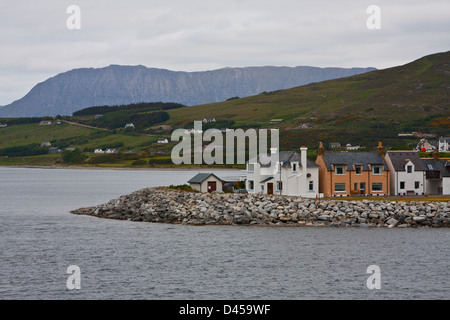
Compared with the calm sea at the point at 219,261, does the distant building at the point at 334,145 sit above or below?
above

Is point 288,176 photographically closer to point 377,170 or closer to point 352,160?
point 352,160

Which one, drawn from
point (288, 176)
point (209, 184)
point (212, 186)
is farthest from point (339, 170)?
point (209, 184)

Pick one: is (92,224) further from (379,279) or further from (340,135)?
(340,135)

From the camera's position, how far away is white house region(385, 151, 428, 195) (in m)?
63.2

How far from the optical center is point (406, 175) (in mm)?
63375

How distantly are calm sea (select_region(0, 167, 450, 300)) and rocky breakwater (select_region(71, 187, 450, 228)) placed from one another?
7.11ft

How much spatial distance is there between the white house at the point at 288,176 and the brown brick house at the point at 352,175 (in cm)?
149

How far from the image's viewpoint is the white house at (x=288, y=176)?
60.2 meters

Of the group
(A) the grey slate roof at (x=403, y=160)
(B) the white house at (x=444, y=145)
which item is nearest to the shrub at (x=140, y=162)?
(B) the white house at (x=444, y=145)

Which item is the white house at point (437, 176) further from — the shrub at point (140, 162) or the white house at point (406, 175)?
the shrub at point (140, 162)

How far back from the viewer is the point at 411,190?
63781 mm

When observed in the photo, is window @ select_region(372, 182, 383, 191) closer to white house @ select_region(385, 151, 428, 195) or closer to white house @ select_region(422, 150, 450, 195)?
white house @ select_region(385, 151, 428, 195)

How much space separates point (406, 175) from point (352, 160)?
6.35 meters
